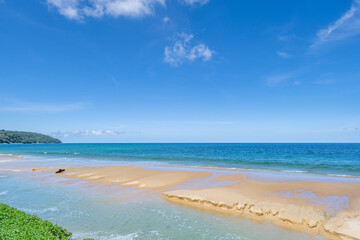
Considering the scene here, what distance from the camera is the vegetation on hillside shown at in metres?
6.07

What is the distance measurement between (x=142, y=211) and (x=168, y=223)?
2.20 m

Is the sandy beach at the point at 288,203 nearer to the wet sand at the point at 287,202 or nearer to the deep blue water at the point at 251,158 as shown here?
the wet sand at the point at 287,202

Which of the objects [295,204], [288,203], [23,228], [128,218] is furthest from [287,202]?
[23,228]

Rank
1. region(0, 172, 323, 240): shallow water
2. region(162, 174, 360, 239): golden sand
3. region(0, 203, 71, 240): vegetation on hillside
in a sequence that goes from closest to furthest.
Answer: region(0, 203, 71, 240): vegetation on hillside < region(0, 172, 323, 240): shallow water < region(162, 174, 360, 239): golden sand

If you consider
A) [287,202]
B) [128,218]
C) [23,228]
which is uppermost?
[23,228]

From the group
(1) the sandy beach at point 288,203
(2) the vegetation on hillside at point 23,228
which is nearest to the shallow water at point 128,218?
(1) the sandy beach at point 288,203

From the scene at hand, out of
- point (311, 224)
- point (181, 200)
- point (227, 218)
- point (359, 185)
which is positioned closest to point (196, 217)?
point (227, 218)

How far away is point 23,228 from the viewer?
6652 mm

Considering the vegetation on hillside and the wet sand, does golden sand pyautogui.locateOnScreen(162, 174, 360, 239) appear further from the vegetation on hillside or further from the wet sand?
the vegetation on hillside

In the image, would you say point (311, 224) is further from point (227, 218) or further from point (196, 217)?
point (196, 217)

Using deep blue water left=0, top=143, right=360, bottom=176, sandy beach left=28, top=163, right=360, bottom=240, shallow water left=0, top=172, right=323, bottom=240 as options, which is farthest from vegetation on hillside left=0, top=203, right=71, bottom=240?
deep blue water left=0, top=143, right=360, bottom=176

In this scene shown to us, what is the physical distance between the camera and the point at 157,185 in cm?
1722

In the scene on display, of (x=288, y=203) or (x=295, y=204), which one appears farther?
(x=288, y=203)

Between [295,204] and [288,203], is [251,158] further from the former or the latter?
[295,204]
